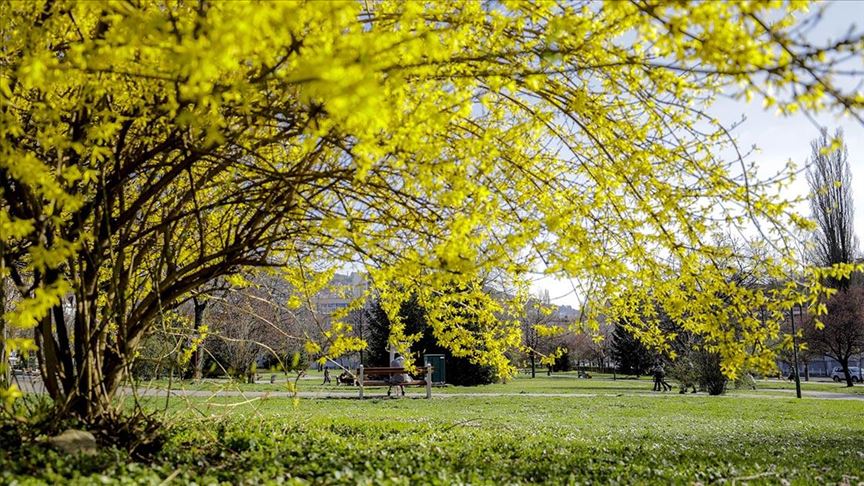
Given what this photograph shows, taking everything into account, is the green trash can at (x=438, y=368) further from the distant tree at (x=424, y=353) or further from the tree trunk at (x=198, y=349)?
the tree trunk at (x=198, y=349)

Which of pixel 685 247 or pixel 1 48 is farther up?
pixel 1 48

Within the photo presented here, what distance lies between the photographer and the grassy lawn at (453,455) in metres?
4.34

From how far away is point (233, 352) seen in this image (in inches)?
983

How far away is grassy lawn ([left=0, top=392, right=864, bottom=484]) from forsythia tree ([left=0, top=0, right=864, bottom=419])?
0.92m

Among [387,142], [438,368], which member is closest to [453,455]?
[387,142]

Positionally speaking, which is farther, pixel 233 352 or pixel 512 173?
pixel 233 352

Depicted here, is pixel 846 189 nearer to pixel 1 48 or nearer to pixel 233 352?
pixel 233 352

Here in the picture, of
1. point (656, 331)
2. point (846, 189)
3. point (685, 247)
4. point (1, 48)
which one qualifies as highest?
point (846, 189)

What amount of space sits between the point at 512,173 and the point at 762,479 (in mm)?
3532

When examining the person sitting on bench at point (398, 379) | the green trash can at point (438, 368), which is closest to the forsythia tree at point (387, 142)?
the person sitting on bench at point (398, 379)

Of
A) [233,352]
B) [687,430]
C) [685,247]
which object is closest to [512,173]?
[685,247]

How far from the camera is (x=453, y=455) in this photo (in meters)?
5.89

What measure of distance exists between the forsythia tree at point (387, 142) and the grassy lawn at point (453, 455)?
0.92 meters

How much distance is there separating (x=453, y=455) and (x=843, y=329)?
34.4 metres
